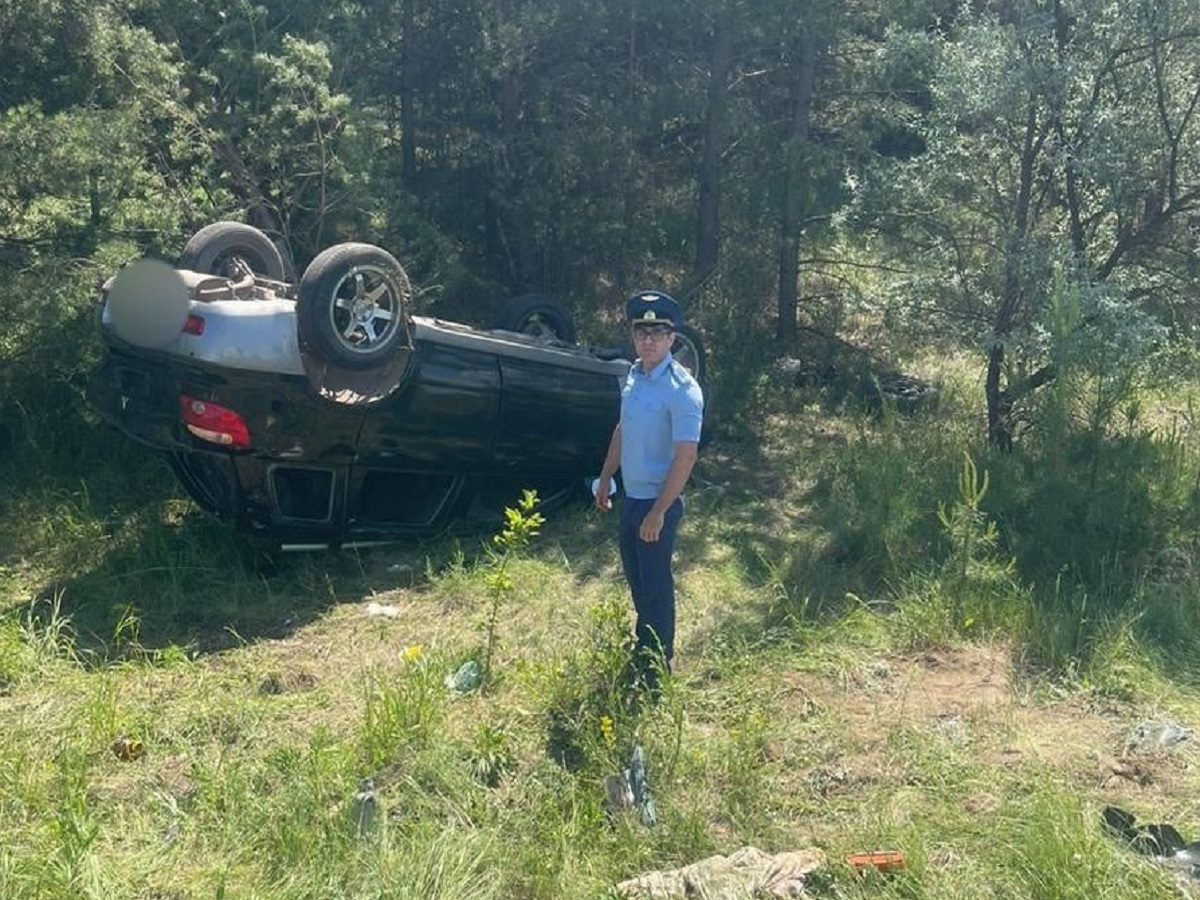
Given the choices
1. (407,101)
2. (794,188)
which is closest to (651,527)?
(794,188)

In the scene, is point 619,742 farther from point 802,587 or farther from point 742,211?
point 742,211

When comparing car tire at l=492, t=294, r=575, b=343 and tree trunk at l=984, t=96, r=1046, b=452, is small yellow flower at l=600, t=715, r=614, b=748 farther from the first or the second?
tree trunk at l=984, t=96, r=1046, b=452

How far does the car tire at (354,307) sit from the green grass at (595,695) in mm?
1284

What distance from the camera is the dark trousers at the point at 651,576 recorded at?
5219 millimetres

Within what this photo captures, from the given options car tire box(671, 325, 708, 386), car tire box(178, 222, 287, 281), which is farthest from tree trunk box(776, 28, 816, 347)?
car tire box(178, 222, 287, 281)

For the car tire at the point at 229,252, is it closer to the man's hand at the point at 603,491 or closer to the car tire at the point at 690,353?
the car tire at the point at 690,353

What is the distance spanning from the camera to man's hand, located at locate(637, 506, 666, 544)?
5.06 metres

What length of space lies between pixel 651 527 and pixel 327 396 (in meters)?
2.05

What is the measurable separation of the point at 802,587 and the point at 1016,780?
2277mm

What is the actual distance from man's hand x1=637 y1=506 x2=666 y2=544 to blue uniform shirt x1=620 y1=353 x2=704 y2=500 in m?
0.15

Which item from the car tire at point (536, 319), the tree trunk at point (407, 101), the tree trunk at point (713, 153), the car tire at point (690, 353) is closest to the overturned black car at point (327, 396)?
the car tire at point (690, 353)

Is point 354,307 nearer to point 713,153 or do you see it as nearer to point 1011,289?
point 1011,289

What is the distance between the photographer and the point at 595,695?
16.6 ft

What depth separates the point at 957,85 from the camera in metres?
8.80
